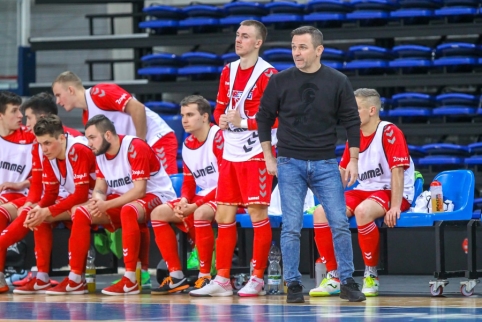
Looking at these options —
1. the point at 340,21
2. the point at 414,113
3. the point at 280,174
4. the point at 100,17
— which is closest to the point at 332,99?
the point at 280,174

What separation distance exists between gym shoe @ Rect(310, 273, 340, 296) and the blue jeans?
0.54 m

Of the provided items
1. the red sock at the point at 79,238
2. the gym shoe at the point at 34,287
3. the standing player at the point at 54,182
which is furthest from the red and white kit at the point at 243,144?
the gym shoe at the point at 34,287

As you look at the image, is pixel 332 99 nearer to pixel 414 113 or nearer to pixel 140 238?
pixel 140 238

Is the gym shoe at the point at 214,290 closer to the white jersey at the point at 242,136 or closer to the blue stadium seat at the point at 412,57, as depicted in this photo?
the white jersey at the point at 242,136

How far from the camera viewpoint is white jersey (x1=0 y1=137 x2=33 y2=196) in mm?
8336

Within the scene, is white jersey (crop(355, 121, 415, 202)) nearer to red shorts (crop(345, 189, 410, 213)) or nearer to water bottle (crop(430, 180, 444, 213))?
red shorts (crop(345, 189, 410, 213))

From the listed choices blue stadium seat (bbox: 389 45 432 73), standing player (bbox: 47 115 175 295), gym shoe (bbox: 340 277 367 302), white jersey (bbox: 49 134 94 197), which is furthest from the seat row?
gym shoe (bbox: 340 277 367 302)

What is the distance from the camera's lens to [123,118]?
801 centimetres

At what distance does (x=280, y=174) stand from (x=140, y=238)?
1826mm

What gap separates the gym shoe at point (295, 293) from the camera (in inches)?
232

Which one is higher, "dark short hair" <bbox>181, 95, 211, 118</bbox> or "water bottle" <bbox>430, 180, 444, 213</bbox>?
"dark short hair" <bbox>181, 95, 211, 118</bbox>

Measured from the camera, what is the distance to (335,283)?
657 cm

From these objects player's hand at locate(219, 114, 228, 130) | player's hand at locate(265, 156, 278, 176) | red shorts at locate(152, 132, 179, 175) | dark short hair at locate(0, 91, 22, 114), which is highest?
dark short hair at locate(0, 91, 22, 114)

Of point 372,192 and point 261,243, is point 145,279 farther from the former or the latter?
point 372,192
